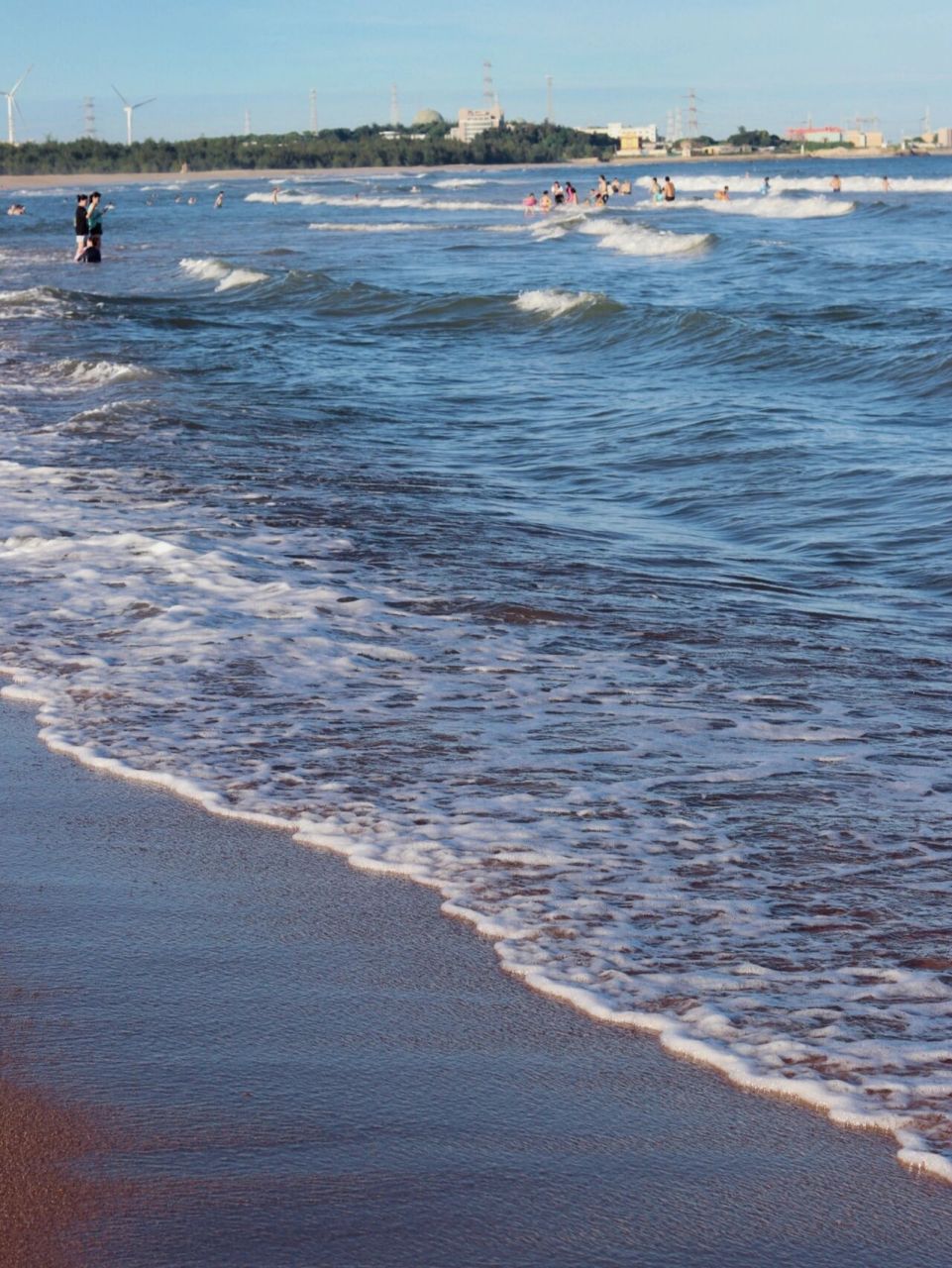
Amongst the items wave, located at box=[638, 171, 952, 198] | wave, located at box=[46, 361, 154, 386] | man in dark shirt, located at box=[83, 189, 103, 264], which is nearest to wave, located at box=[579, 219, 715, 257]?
man in dark shirt, located at box=[83, 189, 103, 264]

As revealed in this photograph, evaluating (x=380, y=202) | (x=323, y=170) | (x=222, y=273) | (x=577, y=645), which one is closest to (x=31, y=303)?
(x=222, y=273)

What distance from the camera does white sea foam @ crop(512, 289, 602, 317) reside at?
73.3ft

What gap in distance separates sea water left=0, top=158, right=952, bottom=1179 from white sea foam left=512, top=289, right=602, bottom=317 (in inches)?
172

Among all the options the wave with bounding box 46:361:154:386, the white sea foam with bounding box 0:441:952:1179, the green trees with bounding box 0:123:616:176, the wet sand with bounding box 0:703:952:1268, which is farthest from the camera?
the green trees with bounding box 0:123:616:176

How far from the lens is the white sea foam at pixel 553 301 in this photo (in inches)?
880

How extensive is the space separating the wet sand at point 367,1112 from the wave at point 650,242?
1386 inches

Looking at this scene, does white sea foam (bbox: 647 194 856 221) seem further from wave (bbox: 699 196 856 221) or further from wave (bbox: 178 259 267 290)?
wave (bbox: 178 259 267 290)

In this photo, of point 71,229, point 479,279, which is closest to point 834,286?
point 479,279

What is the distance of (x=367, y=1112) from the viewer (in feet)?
8.89

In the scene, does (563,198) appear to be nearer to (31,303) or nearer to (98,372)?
(31,303)

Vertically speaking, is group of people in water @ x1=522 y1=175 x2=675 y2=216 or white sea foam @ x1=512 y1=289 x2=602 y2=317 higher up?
group of people in water @ x1=522 y1=175 x2=675 y2=216

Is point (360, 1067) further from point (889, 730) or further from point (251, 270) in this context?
point (251, 270)

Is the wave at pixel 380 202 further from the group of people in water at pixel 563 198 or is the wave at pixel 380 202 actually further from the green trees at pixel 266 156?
the green trees at pixel 266 156

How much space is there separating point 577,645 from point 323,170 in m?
191
